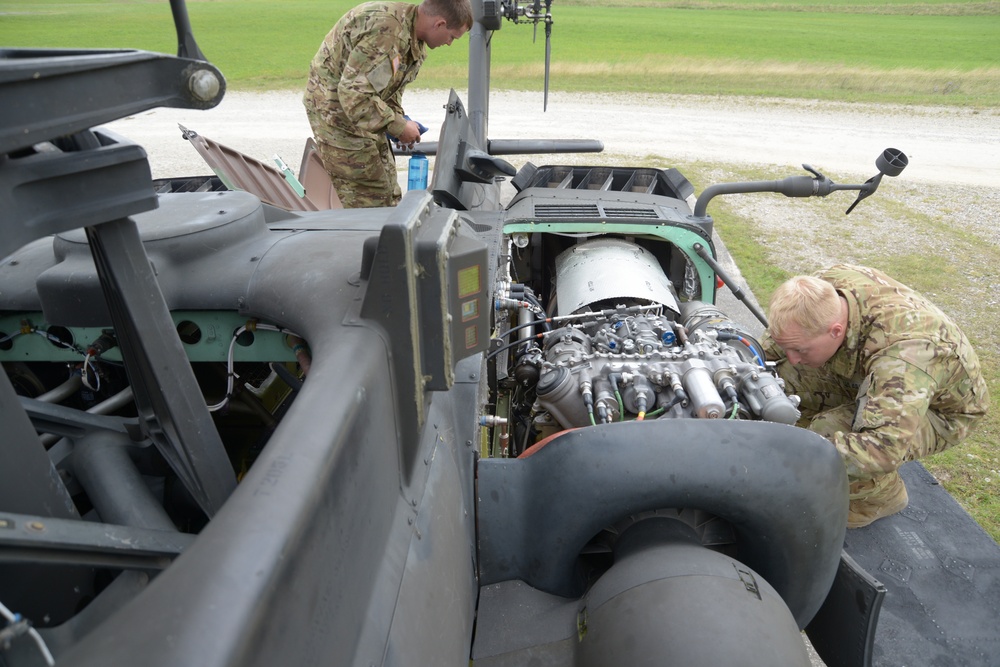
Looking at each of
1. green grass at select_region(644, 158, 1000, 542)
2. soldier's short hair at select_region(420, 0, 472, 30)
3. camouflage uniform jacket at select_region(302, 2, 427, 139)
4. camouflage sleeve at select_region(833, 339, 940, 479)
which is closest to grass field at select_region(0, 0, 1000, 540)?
green grass at select_region(644, 158, 1000, 542)

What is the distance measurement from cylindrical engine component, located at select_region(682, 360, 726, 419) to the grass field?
209 centimetres

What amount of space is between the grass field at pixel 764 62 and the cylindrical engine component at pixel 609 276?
6.88ft

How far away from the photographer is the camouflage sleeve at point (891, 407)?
2691 millimetres

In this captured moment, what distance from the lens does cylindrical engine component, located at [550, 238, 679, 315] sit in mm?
3553

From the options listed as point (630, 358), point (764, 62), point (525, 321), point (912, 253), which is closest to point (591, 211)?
point (525, 321)

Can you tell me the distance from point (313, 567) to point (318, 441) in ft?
0.61

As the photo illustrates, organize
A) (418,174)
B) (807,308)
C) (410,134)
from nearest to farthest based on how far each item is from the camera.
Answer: (807,308) → (418,174) → (410,134)

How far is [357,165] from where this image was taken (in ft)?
16.1

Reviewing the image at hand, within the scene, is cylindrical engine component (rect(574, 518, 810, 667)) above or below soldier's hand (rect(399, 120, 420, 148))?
below

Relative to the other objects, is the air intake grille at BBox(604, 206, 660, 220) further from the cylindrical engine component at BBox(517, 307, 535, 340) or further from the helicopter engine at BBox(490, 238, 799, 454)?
the cylindrical engine component at BBox(517, 307, 535, 340)

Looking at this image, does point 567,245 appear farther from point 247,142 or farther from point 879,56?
point 879,56

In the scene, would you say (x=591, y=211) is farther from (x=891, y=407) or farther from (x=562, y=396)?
(x=891, y=407)

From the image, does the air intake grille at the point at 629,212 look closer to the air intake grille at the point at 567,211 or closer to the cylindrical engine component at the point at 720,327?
the air intake grille at the point at 567,211

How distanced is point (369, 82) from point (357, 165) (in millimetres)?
600
